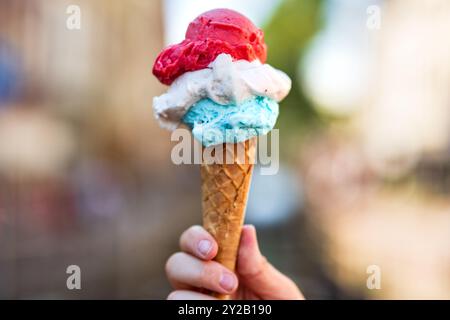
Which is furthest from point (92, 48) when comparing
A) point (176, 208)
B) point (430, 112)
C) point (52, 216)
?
point (430, 112)

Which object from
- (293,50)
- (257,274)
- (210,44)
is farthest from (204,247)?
(293,50)

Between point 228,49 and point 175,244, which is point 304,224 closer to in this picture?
point 175,244

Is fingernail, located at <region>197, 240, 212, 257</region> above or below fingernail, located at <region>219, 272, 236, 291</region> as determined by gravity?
above

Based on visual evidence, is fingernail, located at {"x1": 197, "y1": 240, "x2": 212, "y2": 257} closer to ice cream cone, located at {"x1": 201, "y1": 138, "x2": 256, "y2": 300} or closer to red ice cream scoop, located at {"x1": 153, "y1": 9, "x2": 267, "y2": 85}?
ice cream cone, located at {"x1": 201, "y1": 138, "x2": 256, "y2": 300}

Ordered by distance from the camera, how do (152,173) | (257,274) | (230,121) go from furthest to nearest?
(152,173) → (257,274) → (230,121)

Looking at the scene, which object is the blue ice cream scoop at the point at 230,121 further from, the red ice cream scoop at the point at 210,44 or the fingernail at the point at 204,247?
the fingernail at the point at 204,247

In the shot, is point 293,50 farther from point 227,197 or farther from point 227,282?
point 227,282

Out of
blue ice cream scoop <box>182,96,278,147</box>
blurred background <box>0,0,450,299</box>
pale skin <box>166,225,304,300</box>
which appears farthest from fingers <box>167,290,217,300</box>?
blurred background <box>0,0,450,299</box>
